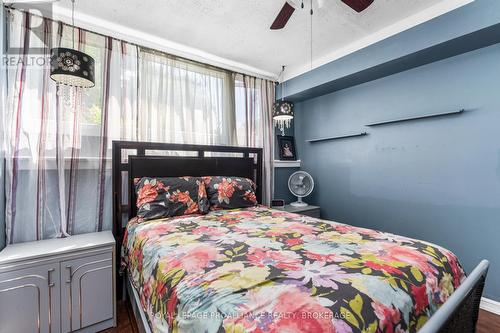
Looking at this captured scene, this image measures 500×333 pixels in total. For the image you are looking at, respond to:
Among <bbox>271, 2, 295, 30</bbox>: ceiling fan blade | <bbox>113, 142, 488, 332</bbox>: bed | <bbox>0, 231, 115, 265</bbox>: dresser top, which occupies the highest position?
<bbox>271, 2, 295, 30</bbox>: ceiling fan blade

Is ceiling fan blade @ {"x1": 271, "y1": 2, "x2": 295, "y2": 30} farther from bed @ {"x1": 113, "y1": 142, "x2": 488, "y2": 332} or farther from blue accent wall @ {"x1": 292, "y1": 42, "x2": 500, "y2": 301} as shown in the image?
blue accent wall @ {"x1": 292, "y1": 42, "x2": 500, "y2": 301}

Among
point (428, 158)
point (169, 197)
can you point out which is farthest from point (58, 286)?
point (428, 158)

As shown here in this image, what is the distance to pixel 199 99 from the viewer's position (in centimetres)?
269

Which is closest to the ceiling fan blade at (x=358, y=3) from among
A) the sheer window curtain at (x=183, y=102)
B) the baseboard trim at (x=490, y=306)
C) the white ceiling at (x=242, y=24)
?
the white ceiling at (x=242, y=24)

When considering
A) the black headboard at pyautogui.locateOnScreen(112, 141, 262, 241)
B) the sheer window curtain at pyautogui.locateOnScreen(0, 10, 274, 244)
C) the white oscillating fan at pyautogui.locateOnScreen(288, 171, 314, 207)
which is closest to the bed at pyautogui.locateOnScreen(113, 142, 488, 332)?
the black headboard at pyautogui.locateOnScreen(112, 141, 262, 241)

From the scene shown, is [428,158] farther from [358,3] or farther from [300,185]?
[358,3]

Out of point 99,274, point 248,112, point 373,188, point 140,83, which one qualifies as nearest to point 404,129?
point 373,188

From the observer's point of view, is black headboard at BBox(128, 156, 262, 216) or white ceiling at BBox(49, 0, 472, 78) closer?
white ceiling at BBox(49, 0, 472, 78)

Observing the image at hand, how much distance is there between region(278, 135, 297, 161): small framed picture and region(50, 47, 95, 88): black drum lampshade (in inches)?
95.8

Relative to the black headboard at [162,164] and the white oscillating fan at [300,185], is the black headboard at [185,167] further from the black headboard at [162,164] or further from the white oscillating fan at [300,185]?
the white oscillating fan at [300,185]

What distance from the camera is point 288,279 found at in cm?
90

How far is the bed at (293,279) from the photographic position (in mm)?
714

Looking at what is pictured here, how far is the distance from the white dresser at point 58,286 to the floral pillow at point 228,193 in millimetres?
947

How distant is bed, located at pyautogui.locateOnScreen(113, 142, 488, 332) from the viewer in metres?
0.71
